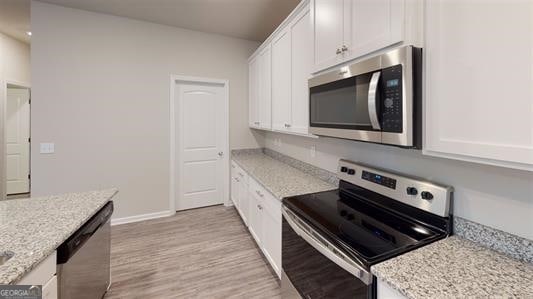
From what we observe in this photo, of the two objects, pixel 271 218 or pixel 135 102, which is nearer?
pixel 271 218

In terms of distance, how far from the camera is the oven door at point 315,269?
961 mm

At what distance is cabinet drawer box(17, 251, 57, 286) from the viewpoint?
921 mm

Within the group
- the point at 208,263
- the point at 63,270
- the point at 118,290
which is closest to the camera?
the point at 63,270

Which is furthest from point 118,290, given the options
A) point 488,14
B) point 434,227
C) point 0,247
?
point 488,14

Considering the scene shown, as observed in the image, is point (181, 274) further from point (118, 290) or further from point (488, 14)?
point (488, 14)

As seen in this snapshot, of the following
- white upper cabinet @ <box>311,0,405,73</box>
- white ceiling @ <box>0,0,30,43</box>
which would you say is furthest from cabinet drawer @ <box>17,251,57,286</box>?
white ceiling @ <box>0,0,30,43</box>

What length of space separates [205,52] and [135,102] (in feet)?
4.22

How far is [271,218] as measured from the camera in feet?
6.57

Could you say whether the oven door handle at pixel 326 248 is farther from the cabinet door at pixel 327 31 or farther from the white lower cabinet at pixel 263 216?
the cabinet door at pixel 327 31

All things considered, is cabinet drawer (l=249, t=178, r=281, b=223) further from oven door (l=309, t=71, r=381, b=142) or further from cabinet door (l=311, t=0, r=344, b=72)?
cabinet door (l=311, t=0, r=344, b=72)

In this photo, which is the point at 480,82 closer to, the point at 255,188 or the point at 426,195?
the point at 426,195

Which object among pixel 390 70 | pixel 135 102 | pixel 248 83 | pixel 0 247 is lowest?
pixel 0 247

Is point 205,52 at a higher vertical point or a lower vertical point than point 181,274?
higher

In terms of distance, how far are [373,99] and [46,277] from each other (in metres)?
1.68
